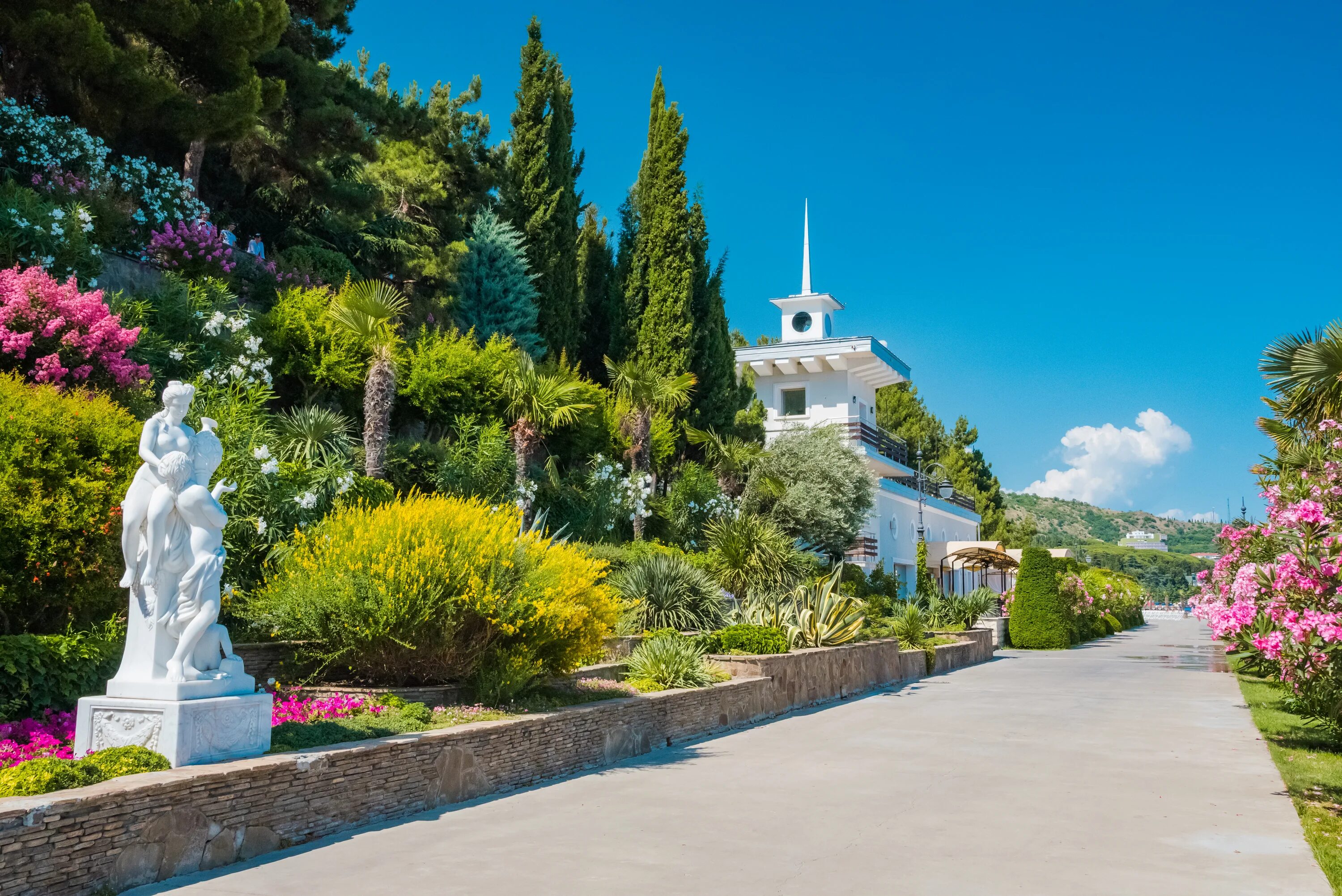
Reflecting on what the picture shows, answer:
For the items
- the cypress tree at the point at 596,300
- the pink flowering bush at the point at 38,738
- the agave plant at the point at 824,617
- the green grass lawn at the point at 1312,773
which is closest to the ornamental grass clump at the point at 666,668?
the agave plant at the point at 824,617

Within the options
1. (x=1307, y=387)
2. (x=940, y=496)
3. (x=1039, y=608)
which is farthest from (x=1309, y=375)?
(x=940, y=496)

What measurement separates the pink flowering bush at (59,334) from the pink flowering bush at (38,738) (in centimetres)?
472

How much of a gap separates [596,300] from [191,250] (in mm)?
15136

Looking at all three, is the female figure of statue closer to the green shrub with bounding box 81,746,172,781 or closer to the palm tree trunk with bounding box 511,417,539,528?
the green shrub with bounding box 81,746,172,781

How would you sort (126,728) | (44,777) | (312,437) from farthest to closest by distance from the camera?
(312,437) < (126,728) < (44,777)

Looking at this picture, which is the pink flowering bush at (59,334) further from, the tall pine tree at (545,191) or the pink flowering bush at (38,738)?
the tall pine tree at (545,191)

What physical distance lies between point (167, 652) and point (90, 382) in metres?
6.37

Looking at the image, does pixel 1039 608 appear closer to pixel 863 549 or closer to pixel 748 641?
pixel 863 549

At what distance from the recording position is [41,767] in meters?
5.38

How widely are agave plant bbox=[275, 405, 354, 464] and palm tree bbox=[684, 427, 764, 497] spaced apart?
42.0 ft

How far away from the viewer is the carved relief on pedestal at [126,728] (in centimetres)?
618

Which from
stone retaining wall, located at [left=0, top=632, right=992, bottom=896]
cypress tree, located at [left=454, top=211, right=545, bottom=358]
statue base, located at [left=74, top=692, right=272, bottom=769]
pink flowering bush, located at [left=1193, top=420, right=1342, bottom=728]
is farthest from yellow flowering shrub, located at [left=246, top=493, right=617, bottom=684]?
cypress tree, located at [left=454, top=211, right=545, bottom=358]

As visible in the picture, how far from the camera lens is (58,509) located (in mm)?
8297

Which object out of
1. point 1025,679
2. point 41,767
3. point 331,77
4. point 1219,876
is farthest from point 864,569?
point 41,767
